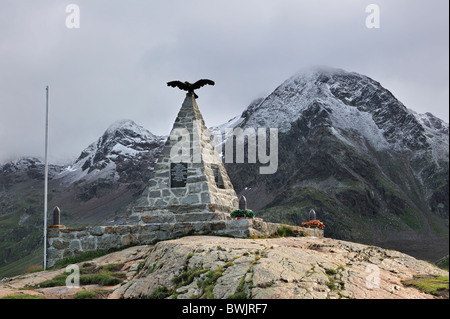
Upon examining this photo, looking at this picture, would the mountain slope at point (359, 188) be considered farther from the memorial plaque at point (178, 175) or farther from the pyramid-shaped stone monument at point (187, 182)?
the memorial plaque at point (178, 175)

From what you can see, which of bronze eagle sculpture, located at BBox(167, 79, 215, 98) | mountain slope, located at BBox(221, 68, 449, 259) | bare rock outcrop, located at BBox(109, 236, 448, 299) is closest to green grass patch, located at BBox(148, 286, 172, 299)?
bare rock outcrop, located at BBox(109, 236, 448, 299)

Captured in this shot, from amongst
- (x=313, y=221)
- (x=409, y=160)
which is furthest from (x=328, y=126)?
(x=313, y=221)

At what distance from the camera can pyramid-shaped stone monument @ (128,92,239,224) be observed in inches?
628

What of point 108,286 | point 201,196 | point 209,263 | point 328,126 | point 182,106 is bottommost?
point 108,286

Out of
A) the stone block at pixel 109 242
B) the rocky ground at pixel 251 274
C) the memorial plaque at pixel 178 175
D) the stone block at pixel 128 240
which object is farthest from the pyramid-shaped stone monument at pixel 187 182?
the rocky ground at pixel 251 274

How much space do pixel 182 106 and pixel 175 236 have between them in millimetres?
5866

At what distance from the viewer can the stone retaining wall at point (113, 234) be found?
14578 mm

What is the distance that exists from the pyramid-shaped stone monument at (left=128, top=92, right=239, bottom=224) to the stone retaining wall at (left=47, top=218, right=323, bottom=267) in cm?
98

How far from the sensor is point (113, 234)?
592 inches

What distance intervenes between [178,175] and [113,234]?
316 centimetres

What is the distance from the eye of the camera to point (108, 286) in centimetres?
1097

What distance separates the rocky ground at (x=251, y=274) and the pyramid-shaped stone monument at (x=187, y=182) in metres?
3.27

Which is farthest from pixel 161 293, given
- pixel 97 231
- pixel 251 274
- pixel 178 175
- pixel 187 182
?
pixel 178 175
